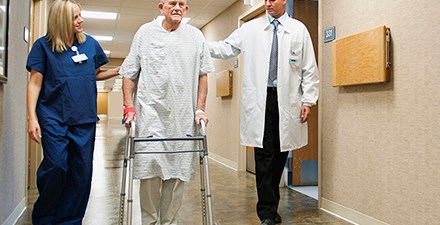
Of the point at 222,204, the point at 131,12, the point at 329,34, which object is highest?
the point at 131,12

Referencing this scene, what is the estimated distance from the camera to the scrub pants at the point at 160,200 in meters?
2.20

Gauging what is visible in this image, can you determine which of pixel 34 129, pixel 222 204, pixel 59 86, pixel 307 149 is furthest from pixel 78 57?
pixel 307 149

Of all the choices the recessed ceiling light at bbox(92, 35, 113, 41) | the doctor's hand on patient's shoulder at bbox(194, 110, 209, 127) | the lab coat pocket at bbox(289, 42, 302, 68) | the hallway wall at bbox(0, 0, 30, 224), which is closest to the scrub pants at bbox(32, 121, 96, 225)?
the hallway wall at bbox(0, 0, 30, 224)

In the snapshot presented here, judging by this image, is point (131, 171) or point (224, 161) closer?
point (131, 171)

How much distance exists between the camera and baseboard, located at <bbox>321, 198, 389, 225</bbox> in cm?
265

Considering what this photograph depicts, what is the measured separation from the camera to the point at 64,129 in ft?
7.09

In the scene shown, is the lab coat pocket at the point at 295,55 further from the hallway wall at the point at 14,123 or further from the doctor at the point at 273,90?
the hallway wall at the point at 14,123

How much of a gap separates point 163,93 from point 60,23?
0.72 metres

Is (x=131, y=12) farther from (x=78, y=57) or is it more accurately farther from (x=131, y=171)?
(x=131, y=171)

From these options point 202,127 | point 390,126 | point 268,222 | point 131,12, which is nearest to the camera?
point 202,127

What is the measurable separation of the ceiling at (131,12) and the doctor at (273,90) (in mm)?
3286

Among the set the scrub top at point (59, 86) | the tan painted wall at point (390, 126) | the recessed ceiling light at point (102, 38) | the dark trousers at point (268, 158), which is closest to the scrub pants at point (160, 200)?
the scrub top at point (59, 86)

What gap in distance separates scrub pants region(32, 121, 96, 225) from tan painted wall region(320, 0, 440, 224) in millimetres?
1850

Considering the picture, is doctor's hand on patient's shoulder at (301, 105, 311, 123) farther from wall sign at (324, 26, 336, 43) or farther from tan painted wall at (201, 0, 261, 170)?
tan painted wall at (201, 0, 261, 170)
